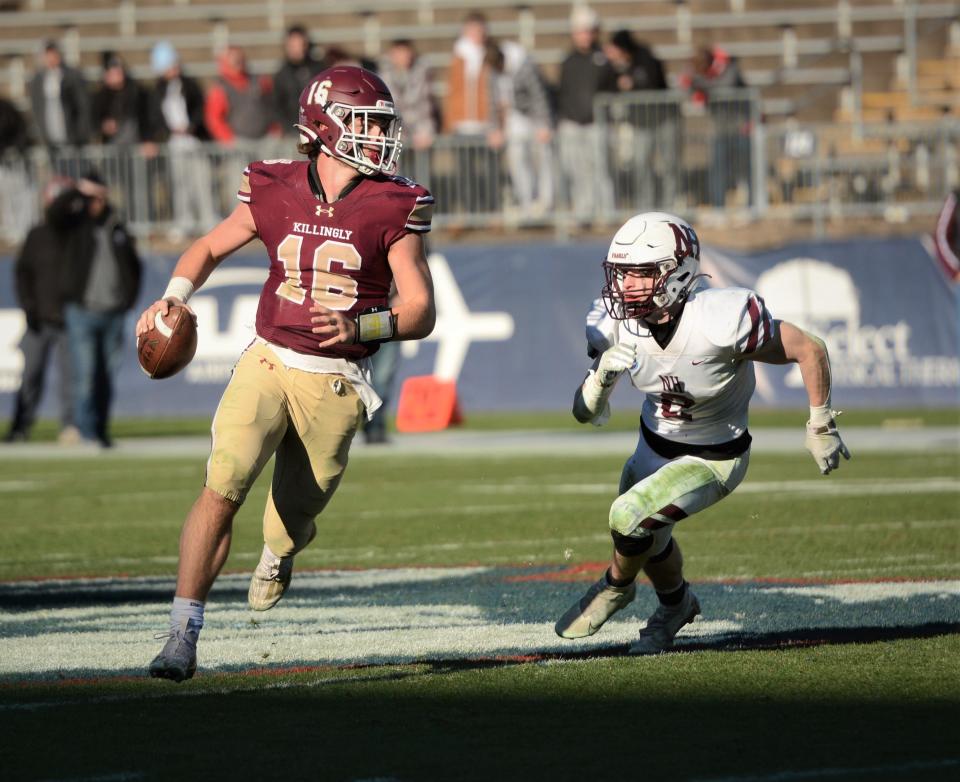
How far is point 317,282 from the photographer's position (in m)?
5.59

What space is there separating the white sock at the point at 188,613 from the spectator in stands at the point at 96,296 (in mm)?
9520

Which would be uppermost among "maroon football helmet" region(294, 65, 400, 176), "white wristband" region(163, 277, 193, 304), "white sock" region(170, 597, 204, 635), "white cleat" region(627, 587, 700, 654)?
"maroon football helmet" region(294, 65, 400, 176)

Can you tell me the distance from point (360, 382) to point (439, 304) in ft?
39.6

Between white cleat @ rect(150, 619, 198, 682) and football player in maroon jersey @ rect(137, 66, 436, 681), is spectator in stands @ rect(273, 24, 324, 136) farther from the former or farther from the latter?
white cleat @ rect(150, 619, 198, 682)

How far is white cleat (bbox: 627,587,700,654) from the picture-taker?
5653mm

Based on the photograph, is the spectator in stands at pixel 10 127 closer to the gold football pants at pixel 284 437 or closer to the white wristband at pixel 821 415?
the gold football pants at pixel 284 437

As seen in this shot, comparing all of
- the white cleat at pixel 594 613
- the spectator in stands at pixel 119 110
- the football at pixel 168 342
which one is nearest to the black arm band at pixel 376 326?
the football at pixel 168 342

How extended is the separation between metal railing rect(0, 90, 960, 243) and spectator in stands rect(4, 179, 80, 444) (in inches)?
148

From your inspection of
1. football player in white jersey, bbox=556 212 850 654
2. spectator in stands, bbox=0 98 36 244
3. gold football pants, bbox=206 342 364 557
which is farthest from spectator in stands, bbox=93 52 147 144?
football player in white jersey, bbox=556 212 850 654

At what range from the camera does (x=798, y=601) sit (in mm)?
6621

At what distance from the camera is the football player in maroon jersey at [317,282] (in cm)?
542

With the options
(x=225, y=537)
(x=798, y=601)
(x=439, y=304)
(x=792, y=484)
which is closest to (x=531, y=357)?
(x=439, y=304)

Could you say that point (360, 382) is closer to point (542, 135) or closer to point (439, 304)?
point (439, 304)

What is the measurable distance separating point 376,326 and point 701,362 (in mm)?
1110
